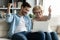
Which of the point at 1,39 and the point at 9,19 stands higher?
the point at 9,19

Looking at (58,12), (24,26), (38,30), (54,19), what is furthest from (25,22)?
(58,12)

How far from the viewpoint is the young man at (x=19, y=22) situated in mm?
2680

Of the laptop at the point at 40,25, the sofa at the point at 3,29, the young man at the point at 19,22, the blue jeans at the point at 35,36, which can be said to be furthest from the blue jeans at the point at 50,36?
the sofa at the point at 3,29

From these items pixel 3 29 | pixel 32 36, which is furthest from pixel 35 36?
pixel 3 29

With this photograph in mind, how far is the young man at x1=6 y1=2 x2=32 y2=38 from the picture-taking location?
2.68 m

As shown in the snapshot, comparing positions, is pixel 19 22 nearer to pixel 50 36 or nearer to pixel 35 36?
pixel 35 36

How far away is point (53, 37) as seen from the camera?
2.49 metres

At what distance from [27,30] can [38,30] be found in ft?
1.30

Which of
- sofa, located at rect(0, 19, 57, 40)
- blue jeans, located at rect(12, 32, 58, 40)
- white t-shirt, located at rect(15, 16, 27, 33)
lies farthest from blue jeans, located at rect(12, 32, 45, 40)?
sofa, located at rect(0, 19, 57, 40)

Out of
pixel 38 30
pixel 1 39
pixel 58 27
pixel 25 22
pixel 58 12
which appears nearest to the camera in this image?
pixel 38 30

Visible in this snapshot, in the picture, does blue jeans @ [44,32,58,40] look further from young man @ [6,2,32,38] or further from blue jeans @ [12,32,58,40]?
young man @ [6,2,32,38]

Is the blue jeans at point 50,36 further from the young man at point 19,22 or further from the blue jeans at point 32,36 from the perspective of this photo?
the young man at point 19,22

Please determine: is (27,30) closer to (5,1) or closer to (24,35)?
(24,35)

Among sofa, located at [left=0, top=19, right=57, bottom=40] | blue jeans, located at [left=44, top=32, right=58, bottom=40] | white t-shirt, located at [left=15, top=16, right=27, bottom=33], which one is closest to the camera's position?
blue jeans, located at [left=44, top=32, right=58, bottom=40]
